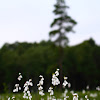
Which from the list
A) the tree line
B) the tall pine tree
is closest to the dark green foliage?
the tall pine tree

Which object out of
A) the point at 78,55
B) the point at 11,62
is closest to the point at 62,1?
the point at 78,55

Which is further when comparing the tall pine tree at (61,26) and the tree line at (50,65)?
the tree line at (50,65)

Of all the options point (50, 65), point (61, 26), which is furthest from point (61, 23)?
point (50, 65)

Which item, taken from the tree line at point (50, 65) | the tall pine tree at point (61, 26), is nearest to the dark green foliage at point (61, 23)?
the tall pine tree at point (61, 26)

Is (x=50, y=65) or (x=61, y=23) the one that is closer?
(x=61, y=23)

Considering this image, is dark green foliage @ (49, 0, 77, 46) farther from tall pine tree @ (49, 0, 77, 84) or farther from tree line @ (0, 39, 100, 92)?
tree line @ (0, 39, 100, 92)

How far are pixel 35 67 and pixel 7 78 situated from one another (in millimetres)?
5711

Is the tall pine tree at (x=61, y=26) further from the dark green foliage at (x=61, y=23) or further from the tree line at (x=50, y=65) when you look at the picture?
the tree line at (x=50, y=65)

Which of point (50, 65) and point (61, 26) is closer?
point (61, 26)

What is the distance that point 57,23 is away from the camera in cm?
2452

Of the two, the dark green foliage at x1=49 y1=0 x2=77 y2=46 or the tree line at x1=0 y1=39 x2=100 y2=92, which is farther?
the tree line at x1=0 y1=39 x2=100 y2=92

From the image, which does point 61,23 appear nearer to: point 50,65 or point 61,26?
point 61,26

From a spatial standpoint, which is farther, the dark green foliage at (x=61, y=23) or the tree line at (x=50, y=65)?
the tree line at (x=50, y=65)

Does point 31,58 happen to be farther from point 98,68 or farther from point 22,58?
point 98,68
